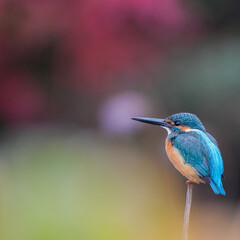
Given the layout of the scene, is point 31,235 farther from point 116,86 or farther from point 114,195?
point 116,86

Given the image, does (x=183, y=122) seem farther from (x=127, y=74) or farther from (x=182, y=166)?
(x=127, y=74)

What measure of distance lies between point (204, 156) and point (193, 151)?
25 millimetres

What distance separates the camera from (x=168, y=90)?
365cm

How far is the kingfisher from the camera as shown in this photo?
701mm

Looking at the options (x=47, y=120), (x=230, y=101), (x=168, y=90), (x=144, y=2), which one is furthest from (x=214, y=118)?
(x=47, y=120)

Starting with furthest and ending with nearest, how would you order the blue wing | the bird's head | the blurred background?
the blurred background
the bird's head
the blue wing

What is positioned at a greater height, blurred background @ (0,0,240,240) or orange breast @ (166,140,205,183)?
blurred background @ (0,0,240,240)

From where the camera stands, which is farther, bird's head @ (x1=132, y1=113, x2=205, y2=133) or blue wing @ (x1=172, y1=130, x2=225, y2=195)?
bird's head @ (x1=132, y1=113, x2=205, y2=133)

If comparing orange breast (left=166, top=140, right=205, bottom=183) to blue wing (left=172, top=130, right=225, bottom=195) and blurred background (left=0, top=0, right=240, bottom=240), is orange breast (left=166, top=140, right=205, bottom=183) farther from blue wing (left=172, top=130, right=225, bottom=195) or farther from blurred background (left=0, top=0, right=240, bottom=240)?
blurred background (left=0, top=0, right=240, bottom=240)

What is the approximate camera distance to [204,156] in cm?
71

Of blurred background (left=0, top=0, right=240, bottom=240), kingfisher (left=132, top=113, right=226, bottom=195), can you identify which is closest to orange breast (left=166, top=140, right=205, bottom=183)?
kingfisher (left=132, top=113, right=226, bottom=195)

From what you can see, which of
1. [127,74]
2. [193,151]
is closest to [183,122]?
[193,151]

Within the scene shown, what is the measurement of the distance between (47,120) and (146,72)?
0.94m

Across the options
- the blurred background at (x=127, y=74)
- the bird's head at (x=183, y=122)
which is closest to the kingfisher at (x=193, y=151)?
the bird's head at (x=183, y=122)
